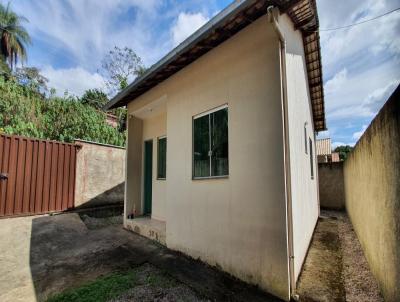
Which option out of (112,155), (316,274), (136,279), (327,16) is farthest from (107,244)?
(327,16)

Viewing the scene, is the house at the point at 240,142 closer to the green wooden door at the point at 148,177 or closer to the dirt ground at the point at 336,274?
the dirt ground at the point at 336,274

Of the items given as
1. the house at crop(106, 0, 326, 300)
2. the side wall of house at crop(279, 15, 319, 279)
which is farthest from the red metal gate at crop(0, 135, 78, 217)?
the side wall of house at crop(279, 15, 319, 279)

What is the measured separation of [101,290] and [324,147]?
21.8 metres

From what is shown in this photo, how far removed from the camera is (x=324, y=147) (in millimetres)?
20062

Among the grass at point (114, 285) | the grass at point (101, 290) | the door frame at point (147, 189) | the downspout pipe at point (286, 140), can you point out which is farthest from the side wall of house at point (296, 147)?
the door frame at point (147, 189)

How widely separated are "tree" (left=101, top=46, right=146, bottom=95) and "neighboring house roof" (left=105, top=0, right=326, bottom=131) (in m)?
14.6

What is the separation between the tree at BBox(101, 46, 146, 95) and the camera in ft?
64.4

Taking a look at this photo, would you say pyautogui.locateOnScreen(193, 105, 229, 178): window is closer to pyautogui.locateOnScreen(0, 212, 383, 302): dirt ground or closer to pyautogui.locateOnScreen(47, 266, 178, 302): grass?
pyautogui.locateOnScreen(0, 212, 383, 302): dirt ground

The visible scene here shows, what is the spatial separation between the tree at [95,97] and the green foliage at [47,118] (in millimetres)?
9986

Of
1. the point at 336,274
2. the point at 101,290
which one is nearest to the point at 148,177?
the point at 101,290

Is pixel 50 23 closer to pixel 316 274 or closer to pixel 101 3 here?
pixel 101 3

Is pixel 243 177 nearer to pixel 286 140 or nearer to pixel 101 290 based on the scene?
pixel 286 140

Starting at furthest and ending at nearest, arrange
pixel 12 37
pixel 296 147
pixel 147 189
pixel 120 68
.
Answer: pixel 120 68, pixel 12 37, pixel 147 189, pixel 296 147

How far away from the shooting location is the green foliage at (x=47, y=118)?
9.68 m
